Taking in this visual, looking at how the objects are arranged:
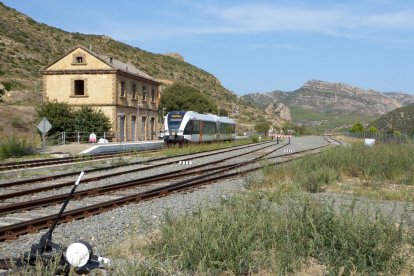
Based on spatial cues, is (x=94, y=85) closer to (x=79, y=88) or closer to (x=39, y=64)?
(x=79, y=88)

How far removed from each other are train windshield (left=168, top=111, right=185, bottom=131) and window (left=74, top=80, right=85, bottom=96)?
39.3 ft

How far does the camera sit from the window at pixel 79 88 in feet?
165

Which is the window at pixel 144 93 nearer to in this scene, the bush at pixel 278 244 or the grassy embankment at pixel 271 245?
the grassy embankment at pixel 271 245

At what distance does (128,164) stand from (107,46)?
94146 millimetres

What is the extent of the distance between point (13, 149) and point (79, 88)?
21624mm

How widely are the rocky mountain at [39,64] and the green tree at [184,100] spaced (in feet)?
50.2

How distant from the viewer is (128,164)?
2480cm

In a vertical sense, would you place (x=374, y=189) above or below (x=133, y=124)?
below

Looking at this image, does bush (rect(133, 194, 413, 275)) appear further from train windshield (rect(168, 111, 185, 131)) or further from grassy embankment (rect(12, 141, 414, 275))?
train windshield (rect(168, 111, 185, 131))

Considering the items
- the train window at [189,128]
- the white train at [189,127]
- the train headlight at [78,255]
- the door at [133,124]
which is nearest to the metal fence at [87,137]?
the door at [133,124]

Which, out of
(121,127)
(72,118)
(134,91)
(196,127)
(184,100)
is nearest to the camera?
(196,127)

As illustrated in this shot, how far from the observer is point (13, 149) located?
29719 mm

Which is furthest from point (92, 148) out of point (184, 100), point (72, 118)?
point (184, 100)

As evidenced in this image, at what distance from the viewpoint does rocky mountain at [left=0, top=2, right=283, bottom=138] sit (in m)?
56.5
